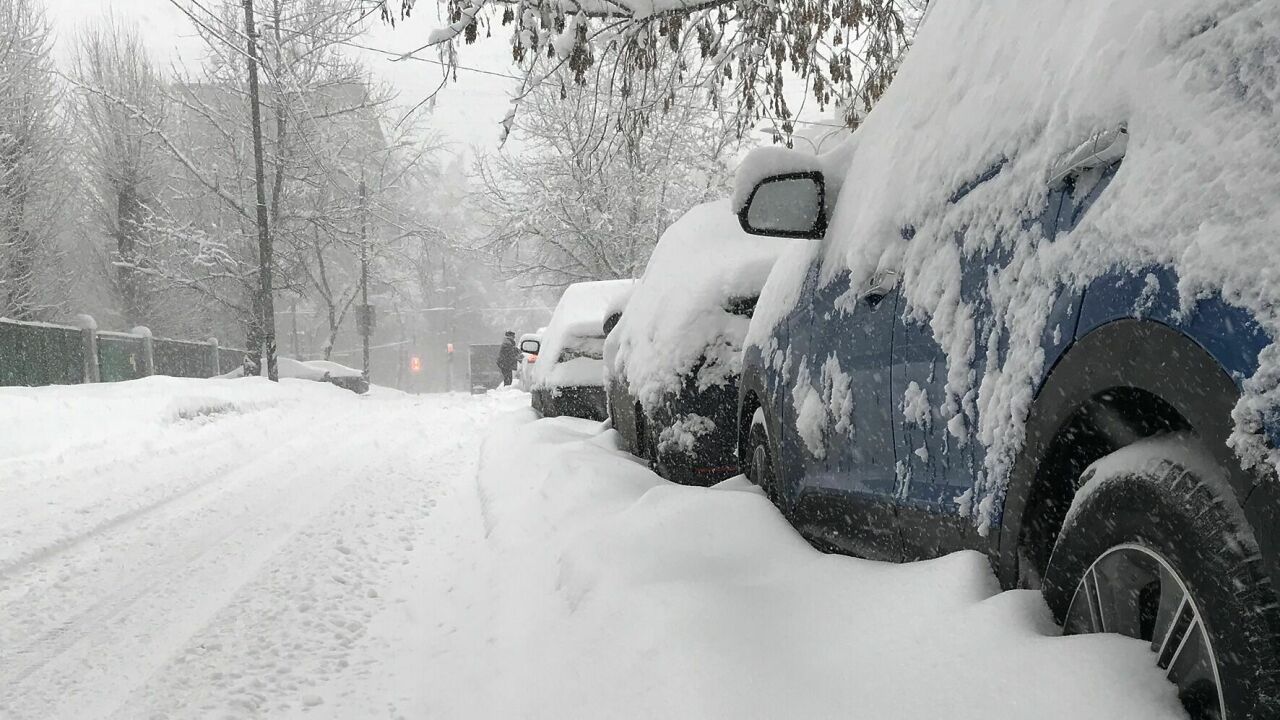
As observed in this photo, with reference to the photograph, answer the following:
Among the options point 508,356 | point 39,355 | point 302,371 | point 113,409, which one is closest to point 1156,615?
point 113,409

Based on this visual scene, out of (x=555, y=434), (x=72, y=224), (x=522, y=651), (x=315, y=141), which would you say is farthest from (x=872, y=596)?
(x=72, y=224)

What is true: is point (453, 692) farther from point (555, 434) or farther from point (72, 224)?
point (72, 224)

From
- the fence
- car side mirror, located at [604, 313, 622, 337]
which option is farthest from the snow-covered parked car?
the fence

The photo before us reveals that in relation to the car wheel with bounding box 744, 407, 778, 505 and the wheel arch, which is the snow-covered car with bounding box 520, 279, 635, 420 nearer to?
the car wheel with bounding box 744, 407, 778, 505

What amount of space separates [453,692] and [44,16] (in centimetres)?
3022

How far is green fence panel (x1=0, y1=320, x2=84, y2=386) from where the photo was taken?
674 inches

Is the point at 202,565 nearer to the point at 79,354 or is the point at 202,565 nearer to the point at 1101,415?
the point at 1101,415

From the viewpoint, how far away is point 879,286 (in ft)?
7.97

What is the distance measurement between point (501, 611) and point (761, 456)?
52.6 inches

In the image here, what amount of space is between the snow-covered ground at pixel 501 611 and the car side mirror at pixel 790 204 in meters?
1.07

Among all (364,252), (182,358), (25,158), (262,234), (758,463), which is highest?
(25,158)

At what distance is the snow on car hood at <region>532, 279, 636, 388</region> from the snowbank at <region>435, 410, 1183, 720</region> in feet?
16.9

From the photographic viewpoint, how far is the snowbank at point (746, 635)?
1509mm

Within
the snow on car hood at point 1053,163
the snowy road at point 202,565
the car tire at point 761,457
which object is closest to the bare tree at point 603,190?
the snowy road at point 202,565
